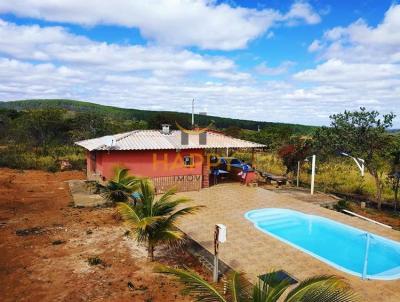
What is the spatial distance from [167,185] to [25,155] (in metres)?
17.2

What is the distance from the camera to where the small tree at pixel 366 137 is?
1672 cm

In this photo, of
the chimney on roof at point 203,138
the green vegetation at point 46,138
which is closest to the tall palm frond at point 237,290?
the chimney on roof at point 203,138

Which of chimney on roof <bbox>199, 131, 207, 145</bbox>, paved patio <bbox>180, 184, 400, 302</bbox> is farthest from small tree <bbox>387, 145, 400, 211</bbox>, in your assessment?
chimney on roof <bbox>199, 131, 207, 145</bbox>

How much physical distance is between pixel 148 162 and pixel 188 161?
2.50 meters

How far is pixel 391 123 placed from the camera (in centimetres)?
1658

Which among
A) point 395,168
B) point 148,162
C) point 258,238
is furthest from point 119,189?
point 395,168

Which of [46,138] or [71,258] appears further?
[46,138]

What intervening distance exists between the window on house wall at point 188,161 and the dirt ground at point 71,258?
6.49 metres

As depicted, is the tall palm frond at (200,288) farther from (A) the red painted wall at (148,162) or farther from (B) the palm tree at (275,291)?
(A) the red painted wall at (148,162)

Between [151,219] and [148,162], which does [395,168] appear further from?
[151,219]

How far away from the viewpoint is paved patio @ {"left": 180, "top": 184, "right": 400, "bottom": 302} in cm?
872

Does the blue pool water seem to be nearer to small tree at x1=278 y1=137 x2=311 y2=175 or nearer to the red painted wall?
the red painted wall

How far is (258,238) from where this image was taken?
1173 centimetres

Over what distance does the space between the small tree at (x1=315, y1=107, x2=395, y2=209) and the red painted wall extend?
7.85 meters
